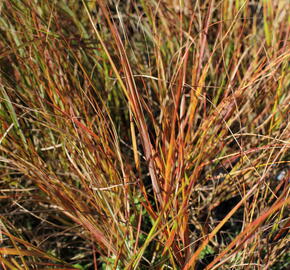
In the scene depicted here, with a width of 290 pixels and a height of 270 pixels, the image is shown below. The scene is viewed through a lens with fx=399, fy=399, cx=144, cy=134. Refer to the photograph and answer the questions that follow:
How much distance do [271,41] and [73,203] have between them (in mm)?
774

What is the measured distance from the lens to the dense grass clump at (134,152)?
85cm

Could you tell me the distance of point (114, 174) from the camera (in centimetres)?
93

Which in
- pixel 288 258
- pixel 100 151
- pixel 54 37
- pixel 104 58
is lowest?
pixel 288 258

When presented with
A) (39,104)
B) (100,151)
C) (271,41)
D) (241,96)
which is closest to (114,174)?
(100,151)

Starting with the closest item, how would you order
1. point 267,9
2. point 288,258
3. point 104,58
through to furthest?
point 288,258, point 104,58, point 267,9

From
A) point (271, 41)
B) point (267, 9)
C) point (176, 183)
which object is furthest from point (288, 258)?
point (267, 9)

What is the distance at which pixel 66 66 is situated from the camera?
106 centimetres

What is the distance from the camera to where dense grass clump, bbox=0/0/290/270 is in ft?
2.81

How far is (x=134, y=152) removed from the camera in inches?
34.7

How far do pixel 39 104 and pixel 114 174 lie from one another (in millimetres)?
288

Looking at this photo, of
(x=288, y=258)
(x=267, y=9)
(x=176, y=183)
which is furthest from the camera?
(x=267, y=9)

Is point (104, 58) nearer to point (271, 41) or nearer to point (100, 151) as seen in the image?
point (100, 151)

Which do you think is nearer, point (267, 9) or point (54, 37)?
point (54, 37)

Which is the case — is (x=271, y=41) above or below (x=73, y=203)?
above
